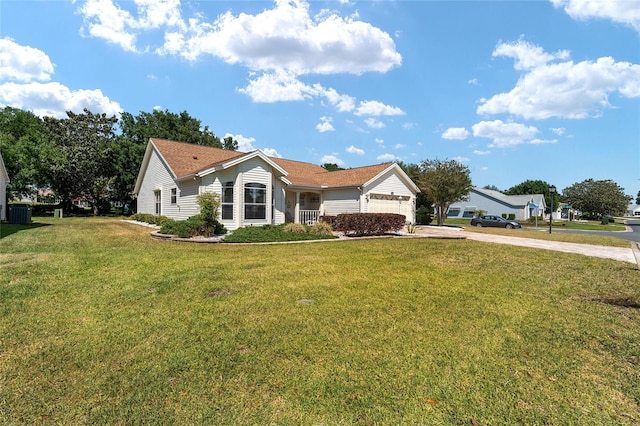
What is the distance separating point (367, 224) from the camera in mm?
15695

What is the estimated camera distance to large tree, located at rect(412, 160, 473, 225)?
27969 millimetres

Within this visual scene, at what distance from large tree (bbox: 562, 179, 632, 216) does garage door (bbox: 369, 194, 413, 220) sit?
2355 inches

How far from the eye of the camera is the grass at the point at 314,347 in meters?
2.59

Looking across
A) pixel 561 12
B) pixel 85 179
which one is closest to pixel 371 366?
pixel 561 12

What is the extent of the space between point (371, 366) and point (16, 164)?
3596 centimetres

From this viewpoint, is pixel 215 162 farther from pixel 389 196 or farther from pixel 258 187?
pixel 389 196

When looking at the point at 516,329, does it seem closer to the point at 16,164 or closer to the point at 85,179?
the point at 16,164

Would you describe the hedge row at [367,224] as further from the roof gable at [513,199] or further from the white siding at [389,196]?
the roof gable at [513,199]

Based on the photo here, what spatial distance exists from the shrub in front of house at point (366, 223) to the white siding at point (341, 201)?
4.44 meters

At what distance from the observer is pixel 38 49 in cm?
1684

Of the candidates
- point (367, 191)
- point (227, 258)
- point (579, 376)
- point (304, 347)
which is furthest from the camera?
point (367, 191)

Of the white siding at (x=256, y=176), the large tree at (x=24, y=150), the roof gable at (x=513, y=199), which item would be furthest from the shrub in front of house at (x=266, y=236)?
the roof gable at (x=513, y=199)

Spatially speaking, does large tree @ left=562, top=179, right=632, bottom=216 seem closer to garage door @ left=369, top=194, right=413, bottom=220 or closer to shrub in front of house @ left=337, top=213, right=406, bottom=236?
garage door @ left=369, top=194, right=413, bottom=220

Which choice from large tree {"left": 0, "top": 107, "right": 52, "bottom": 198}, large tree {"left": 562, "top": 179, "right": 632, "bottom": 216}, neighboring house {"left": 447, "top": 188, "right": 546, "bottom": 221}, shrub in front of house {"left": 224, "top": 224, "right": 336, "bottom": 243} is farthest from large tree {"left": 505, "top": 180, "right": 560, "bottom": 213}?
large tree {"left": 0, "top": 107, "right": 52, "bottom": 198}
